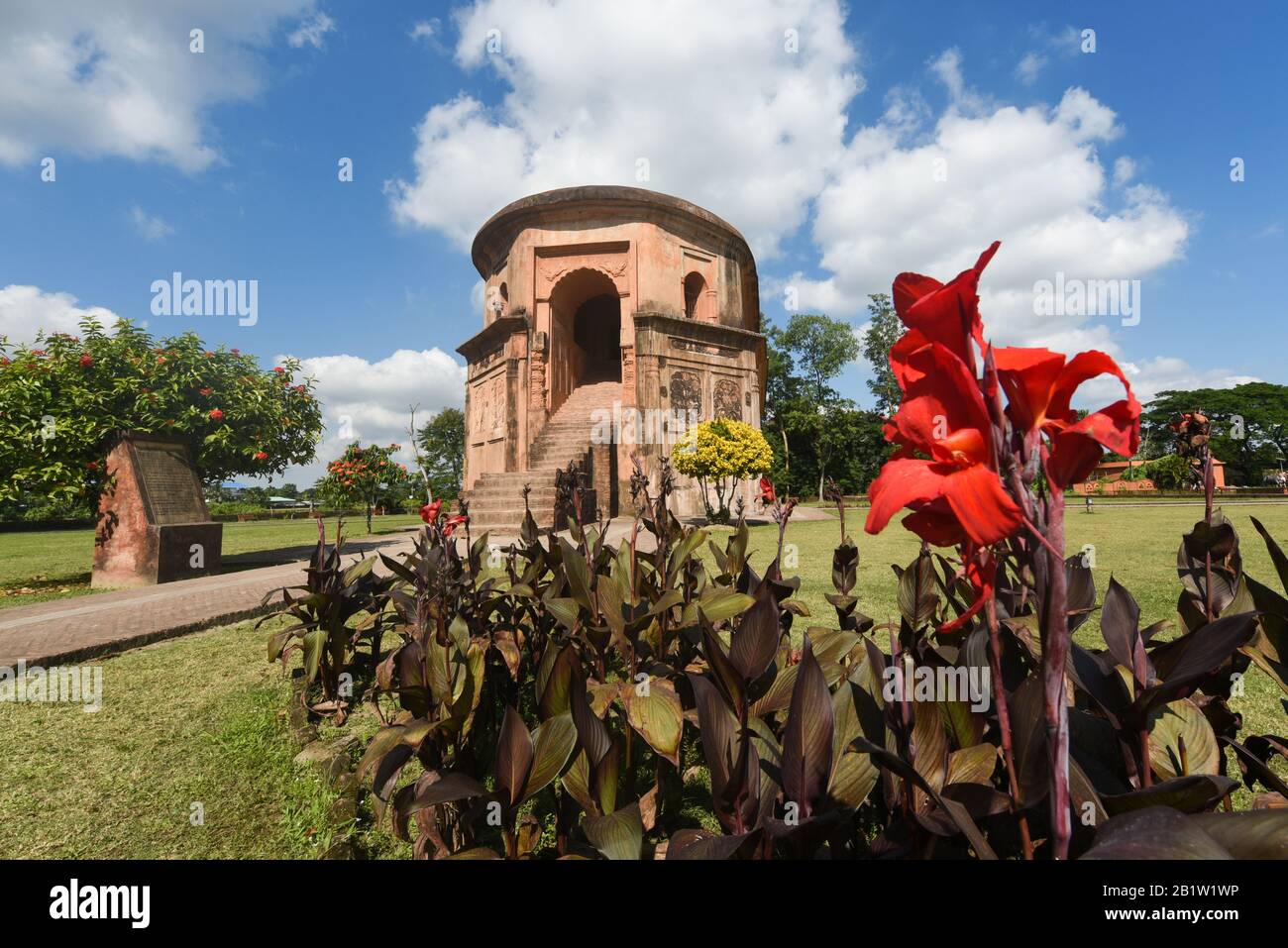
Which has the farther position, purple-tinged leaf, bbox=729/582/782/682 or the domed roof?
the domed roof

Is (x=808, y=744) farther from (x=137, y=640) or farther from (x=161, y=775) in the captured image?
(x=137, y=640)

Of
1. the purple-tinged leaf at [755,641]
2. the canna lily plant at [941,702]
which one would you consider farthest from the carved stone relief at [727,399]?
the purple-tinged leaf at [755,641]

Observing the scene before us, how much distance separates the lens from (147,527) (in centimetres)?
767

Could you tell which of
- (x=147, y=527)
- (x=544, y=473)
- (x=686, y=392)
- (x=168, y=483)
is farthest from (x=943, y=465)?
(x=686, y=392)

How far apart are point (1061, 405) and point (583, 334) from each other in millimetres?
22616

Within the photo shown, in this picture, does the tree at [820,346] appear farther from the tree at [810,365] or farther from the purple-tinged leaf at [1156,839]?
the purple-tinged leaf at [1156,839]

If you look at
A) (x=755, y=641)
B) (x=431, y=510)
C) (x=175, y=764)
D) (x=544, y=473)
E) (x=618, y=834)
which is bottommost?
(x=175, y=764)

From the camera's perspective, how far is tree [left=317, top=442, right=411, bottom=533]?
17.1 meters

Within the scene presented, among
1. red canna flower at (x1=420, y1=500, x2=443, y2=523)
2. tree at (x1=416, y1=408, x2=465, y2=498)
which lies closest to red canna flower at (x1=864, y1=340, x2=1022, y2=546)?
red canna flower at (x1=420, y1=500, x2=443, y2=523)

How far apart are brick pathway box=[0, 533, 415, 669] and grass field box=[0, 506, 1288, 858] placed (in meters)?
0.25

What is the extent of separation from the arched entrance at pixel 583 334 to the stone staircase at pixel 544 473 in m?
0.72

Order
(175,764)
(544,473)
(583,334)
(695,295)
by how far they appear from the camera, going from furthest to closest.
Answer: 1. (583,334)
2. (695,295)
3. (544,473)
4. (175,764)

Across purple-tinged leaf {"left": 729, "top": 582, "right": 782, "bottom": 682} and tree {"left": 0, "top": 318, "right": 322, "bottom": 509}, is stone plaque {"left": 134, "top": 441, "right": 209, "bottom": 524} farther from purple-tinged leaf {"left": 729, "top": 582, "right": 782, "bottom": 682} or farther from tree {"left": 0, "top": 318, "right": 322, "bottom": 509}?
purple-tinged leaf {"left": 729, "top": 582, "right": 782, "bottom": 682}
